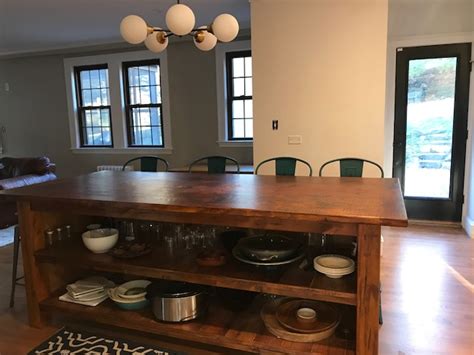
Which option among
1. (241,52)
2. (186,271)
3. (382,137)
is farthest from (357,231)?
(241,52)

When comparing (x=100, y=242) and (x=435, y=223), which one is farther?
(x=435, y=223)

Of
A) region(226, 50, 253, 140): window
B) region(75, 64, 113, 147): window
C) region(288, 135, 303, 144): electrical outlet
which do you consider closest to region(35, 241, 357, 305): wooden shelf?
region(288, 135, 303, 144): electrical outlet

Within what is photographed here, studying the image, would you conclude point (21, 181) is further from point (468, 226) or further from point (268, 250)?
point (468, 226)

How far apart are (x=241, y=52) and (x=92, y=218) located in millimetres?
3473

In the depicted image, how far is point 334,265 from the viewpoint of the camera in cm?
208

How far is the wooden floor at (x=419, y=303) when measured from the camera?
2268 mm

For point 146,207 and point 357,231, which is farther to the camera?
point 146,207

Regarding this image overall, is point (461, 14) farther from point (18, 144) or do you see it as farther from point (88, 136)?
point (18, 144)

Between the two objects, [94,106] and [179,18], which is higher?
[179,18]

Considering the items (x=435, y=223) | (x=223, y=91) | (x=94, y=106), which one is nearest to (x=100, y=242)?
(x=223, y=91)

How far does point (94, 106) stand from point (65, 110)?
57cm

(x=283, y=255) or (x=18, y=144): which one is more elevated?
(x=18, y=144)

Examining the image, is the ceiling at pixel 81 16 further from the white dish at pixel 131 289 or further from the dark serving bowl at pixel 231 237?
the white dish at pixel 131 289

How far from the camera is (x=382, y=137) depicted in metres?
3.87
